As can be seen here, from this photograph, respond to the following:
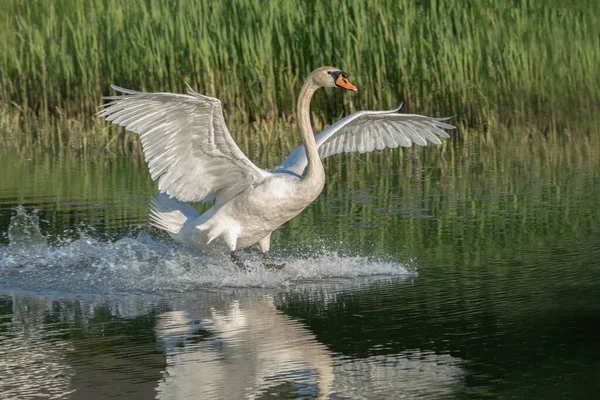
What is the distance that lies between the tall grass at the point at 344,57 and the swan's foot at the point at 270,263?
582 cm

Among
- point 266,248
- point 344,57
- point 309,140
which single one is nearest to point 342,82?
point 309,140

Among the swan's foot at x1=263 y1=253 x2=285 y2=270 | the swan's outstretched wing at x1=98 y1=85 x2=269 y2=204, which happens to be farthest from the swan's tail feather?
the swan's foot at x1=263 y1=253 x2=285 y2=270

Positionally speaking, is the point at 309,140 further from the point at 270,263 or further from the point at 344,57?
the point at 344,57

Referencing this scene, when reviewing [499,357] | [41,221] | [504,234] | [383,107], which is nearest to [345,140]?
[504,234]

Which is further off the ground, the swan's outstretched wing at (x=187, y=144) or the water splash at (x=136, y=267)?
the swan's outstretched wing at (x=187, y=144)

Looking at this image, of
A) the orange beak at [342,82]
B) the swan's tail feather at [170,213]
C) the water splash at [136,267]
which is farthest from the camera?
the swan's tail feather at [170,213]

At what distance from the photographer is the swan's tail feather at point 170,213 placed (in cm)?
927

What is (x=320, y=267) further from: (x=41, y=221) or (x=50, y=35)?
(x=50, y=35)

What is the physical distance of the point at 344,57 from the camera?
14.8m

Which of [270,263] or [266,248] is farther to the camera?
[266,248]

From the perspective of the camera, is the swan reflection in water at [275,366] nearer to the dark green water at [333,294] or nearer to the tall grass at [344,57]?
the dark green water at [333,294]

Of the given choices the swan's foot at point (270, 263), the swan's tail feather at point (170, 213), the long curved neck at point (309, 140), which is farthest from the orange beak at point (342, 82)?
the swan's tail feather at point (170, 213)

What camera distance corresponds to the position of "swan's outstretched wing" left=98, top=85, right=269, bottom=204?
840cm

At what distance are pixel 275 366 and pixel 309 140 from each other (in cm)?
320
